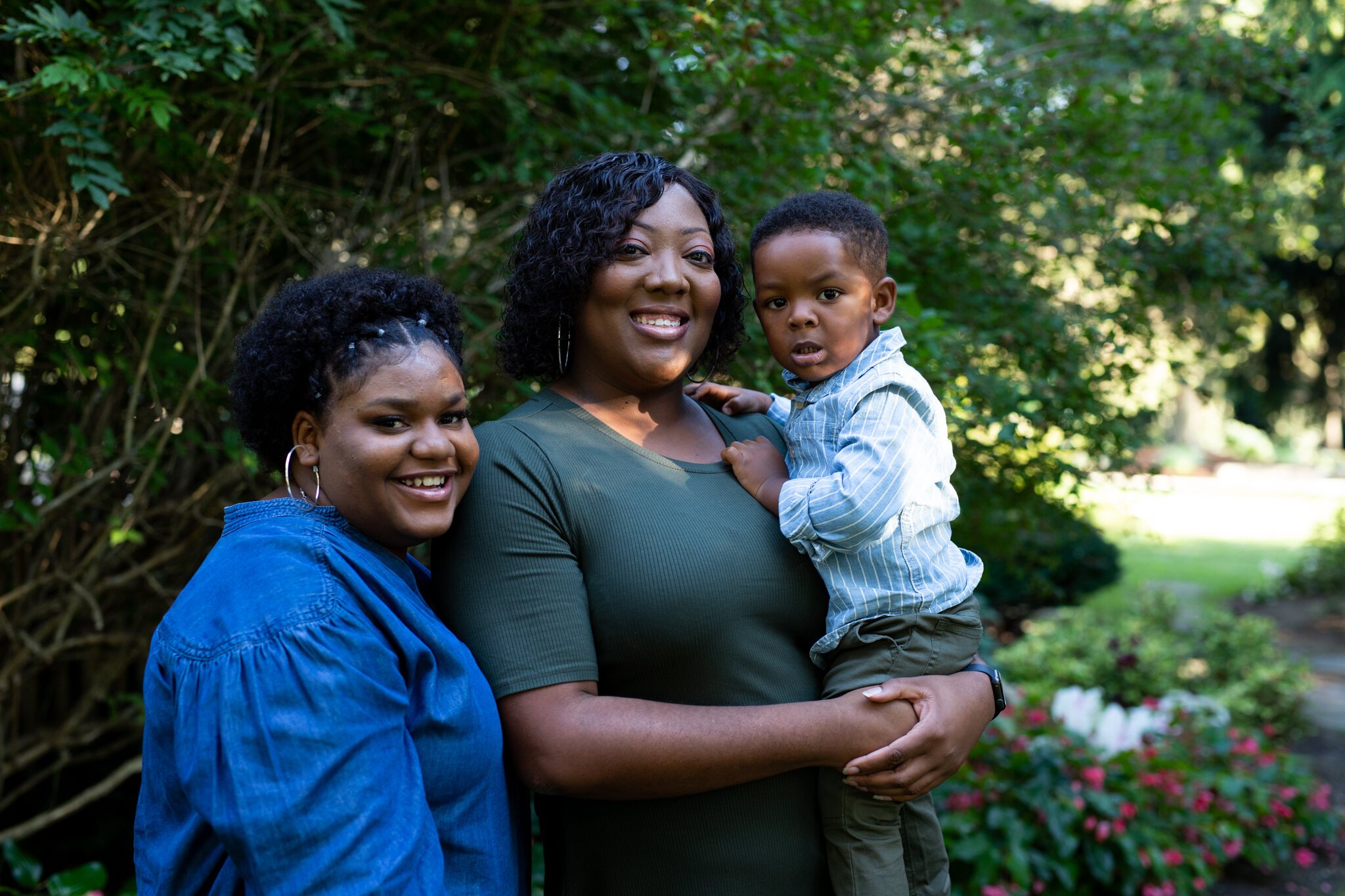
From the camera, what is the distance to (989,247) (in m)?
3.88

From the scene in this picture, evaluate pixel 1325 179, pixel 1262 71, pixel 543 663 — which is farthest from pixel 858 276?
pixel 1325 179

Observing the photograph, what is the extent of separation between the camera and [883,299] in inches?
91.4

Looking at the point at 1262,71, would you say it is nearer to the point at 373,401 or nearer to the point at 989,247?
the point at 989,247

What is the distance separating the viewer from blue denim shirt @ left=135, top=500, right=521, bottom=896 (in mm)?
1191

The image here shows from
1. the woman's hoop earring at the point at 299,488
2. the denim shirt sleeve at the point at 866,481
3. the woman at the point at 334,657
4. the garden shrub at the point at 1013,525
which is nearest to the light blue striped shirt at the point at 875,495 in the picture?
the denim shirt sleeve at the point at 866,481

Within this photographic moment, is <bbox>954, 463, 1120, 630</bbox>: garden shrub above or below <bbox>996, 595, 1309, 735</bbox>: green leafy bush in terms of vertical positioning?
above

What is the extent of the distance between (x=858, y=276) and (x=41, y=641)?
3030 mm

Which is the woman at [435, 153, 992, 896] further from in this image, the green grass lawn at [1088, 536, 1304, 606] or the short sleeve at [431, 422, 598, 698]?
the green grass lawn at [1088, 536, 1304, 606]

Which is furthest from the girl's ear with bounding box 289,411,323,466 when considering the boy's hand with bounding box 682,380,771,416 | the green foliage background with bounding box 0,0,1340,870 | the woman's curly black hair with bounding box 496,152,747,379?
the green foliage background with bounding box 0,0,1340,870

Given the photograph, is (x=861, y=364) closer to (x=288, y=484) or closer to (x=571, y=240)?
(x=571, y=240)

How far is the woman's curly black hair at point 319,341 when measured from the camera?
1.53 metres

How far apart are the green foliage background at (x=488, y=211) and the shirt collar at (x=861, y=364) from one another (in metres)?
0.76

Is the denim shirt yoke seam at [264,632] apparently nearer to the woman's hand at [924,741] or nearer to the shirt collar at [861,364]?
the woman's hand at [924,741]

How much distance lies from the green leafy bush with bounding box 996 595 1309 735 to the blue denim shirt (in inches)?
197
